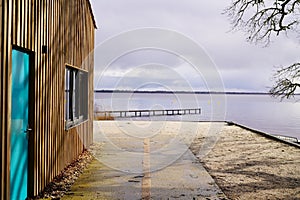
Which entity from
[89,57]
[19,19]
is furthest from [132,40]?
[19,19]

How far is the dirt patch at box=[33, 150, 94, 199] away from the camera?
15.6 ft

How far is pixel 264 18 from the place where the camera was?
11.5 metres

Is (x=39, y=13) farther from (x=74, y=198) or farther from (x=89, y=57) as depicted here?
(x=89, y=57)

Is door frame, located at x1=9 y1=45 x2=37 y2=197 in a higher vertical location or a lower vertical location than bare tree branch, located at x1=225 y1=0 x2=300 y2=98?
lower

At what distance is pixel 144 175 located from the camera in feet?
20.5

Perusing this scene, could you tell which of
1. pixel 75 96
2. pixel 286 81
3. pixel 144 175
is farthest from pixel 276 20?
pixel 144 175

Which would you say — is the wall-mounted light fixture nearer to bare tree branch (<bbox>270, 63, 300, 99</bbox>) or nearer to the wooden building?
the wooden building

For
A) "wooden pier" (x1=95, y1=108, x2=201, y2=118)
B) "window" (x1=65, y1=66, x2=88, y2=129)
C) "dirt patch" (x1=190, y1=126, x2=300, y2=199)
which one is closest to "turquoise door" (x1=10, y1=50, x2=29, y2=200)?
"window" (x1=65, y1=66, x2=88, y2=129)

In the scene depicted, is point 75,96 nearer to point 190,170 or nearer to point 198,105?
point 190,170

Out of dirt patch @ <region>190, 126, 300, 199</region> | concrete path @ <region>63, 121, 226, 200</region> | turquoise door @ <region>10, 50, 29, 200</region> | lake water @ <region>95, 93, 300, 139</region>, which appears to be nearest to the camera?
turquoise door @ <region>10, 50, 29, 200</region>

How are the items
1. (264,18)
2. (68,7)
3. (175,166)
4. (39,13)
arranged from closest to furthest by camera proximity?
(39,13), (68,7), (175,166), (264,18)

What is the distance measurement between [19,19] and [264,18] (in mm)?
9621

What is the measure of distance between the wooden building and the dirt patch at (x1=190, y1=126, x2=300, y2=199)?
2.82 metres

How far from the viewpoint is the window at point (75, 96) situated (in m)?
7.03
